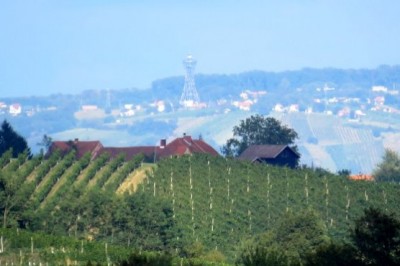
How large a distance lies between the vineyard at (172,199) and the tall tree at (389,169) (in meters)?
34.9

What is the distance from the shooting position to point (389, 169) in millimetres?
132500

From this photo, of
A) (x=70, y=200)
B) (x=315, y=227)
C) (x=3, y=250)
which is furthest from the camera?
(x=70, y=200)

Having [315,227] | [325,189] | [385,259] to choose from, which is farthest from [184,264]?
[325,189]

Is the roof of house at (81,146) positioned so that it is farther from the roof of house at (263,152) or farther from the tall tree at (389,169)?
the tall tree at (389,169)

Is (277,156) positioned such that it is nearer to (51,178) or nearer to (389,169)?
(389,169)

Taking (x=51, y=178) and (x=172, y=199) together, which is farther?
(x=51, y=178)

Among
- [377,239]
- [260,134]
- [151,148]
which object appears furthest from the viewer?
[260,134]

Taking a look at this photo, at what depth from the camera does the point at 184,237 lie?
73812 mm

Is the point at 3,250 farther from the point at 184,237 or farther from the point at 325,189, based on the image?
the point at 325,189

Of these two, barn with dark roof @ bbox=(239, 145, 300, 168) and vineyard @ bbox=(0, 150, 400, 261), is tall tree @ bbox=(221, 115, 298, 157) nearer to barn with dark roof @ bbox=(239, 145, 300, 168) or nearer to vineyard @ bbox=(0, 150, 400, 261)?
barn with dark roof @ bbox=(239, 145, 300, 168)

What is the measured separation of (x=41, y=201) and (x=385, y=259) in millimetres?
47159

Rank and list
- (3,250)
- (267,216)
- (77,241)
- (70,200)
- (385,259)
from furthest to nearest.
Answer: (267,216), (70,200), (77,241), (3,250), (385,259)

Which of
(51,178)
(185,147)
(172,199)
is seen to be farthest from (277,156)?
(172,199)

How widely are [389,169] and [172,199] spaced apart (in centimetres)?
5400
